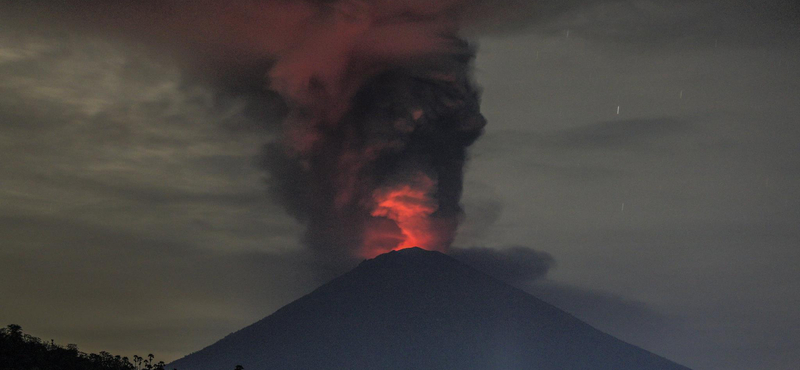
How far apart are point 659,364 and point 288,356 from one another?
47.4 m

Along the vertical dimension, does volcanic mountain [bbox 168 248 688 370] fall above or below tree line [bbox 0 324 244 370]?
above

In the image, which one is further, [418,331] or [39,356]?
[418,331]

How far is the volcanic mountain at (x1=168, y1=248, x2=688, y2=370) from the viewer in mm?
106500

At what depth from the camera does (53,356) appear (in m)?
59.4

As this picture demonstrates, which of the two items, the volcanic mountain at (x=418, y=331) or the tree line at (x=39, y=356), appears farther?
the volcanic mountain at (x=418, y=331)

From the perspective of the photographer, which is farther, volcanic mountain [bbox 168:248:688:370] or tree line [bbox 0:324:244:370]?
volcanic mountain [bbox 168:248:688:370]

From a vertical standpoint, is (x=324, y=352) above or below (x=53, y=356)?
above

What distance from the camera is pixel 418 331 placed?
112562 mm

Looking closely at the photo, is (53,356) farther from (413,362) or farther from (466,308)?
(466,308)

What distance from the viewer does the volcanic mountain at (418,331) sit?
106 meters

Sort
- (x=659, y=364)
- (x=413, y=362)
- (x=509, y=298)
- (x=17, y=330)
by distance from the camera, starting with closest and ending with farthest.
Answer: (x=17, y=330)
(x=413, y=362)
(x=659, y=364)
(x=509, y=298)

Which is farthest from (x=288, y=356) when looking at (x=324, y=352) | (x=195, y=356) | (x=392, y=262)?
(x=392, y=262)

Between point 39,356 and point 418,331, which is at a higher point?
point 418,331

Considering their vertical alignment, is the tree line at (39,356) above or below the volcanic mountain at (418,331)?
below
